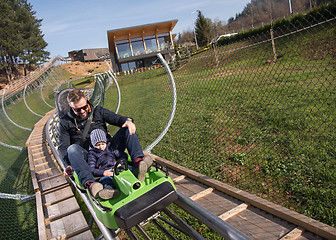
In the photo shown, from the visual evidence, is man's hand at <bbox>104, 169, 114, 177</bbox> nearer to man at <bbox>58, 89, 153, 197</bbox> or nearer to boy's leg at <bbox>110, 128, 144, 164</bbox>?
man at <bbox>58, 89, 153, 197</bbox>

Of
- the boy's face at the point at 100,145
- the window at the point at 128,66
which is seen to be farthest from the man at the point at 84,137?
the window at the point at 128,66

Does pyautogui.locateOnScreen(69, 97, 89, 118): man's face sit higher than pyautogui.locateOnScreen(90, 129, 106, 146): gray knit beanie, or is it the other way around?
pyautogui.locateOnScreen(69, 97, 89, 118): man's face

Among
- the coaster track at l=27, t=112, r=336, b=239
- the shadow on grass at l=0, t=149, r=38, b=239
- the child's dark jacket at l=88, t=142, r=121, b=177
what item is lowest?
the shadow on grass at l=0, t=149, r=38, b=239

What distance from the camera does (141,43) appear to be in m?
33.8

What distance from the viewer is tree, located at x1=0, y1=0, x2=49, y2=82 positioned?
3812 cm

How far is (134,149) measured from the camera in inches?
114

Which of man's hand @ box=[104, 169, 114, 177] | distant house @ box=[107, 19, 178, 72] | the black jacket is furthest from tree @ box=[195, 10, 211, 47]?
man's hand @ box=[104, 169, 114, 177]

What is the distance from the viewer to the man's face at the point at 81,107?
311cm

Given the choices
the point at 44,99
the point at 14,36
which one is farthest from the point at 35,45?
the point at 44,99

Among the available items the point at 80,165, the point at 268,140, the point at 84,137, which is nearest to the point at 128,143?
the point at 80,165

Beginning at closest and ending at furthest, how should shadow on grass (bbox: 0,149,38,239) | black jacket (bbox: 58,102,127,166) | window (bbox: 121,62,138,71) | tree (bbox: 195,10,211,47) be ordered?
black jacket (bbox: 58,102,127,166) < shadow on grass (bbox: 0,149,38,239) < window (bbox: 121,62,138,71) < tree (bbox: 195,10,211,47)

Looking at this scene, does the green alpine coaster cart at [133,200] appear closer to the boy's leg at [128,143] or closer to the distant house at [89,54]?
the boy's leg at [128,143]

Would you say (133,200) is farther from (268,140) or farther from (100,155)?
(268,140)

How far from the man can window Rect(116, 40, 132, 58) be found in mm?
31209
